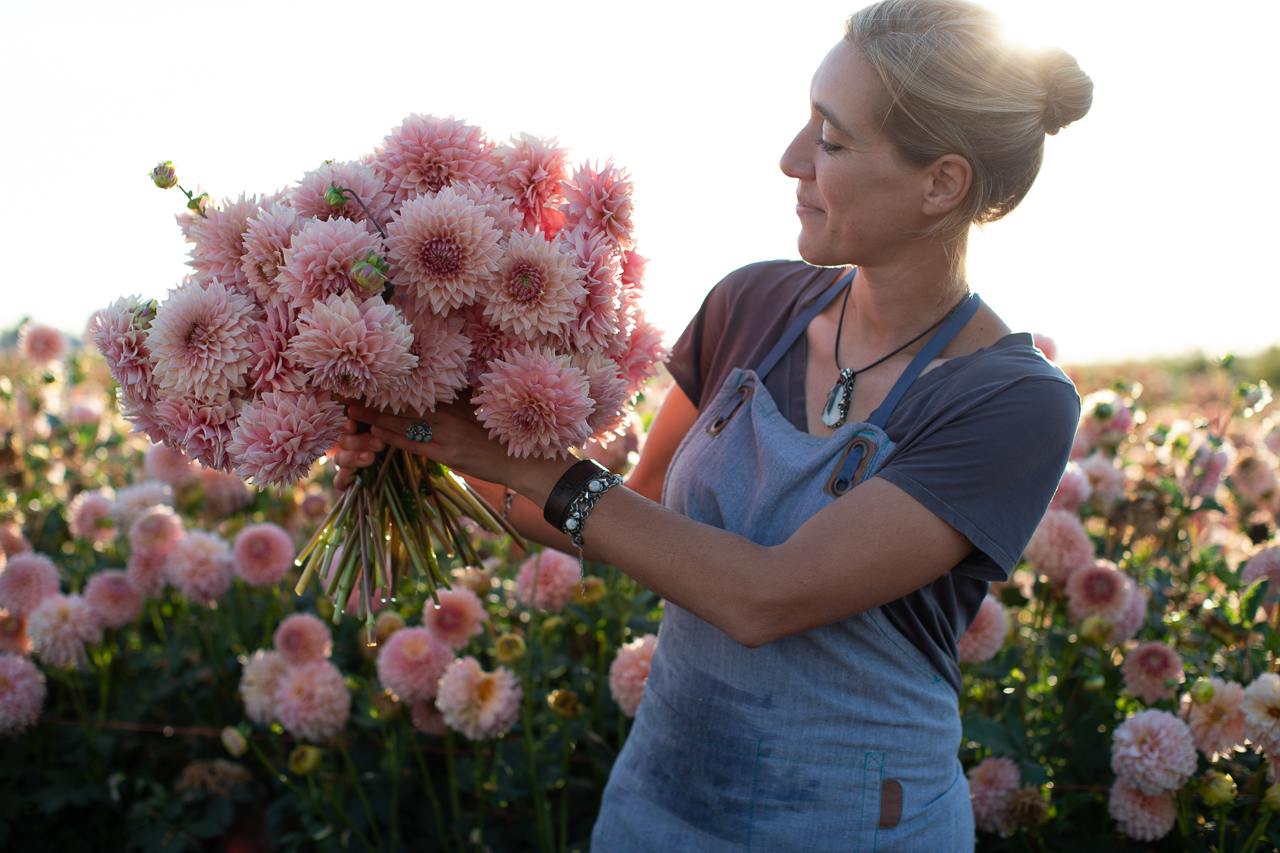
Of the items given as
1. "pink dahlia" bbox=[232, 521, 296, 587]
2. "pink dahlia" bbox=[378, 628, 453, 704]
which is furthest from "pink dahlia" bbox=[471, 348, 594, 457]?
"pink dahlia" bbox=[232, 521, 296, 587]

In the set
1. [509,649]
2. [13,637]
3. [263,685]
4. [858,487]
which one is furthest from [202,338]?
[13,637]

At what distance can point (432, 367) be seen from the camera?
121cm

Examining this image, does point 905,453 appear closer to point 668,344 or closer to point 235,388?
point 668,344

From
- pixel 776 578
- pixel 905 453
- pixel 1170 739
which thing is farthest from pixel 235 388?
pixel 1170 739

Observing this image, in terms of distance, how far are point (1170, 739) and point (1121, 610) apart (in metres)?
0.40

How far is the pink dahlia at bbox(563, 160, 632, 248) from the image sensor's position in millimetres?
1345

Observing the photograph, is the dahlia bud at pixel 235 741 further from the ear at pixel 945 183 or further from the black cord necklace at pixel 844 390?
the ear at pixel 945 183

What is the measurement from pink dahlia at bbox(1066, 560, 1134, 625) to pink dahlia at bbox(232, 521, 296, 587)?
239 centimetres

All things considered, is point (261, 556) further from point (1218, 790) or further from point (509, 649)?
point (1218, 790)

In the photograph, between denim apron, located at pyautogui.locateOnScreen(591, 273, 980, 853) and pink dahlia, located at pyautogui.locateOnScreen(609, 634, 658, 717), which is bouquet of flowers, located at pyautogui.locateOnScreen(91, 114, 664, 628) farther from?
pink dahlia, located at pyautogui.locateOnScreen(609, 634, 658, 717)

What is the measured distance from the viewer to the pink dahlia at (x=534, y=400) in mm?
1207

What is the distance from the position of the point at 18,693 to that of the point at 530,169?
240 cm

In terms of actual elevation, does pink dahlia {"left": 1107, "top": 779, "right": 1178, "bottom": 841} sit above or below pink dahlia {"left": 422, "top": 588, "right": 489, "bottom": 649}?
below

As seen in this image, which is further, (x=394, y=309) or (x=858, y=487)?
(x=858, y=487)
